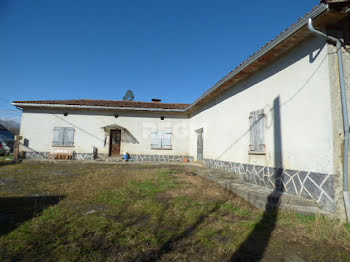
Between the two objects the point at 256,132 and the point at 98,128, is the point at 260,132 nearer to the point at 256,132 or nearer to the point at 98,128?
the point at 256,132

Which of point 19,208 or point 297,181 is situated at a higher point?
point 297,181

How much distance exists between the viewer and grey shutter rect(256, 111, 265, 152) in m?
5.28

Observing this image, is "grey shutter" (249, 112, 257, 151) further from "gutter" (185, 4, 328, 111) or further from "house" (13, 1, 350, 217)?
"gutter" (185, 4, 328, 111)

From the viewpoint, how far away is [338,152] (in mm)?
3316

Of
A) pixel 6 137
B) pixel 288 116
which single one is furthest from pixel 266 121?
pixel 6 137

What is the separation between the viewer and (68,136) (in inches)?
462

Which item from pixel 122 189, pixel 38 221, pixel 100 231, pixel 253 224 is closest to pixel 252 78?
pixel 253 224

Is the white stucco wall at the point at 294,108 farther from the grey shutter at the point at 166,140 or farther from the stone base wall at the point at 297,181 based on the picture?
the grey shutter at the point at 166,140

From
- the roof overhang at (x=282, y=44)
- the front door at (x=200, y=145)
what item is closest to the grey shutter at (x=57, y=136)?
the front door at (x=200, y=145)

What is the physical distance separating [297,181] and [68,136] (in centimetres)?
1208

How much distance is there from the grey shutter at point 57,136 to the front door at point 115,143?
2952 mm

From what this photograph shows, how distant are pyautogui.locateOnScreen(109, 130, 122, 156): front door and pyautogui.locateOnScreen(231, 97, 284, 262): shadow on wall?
33.3 feet

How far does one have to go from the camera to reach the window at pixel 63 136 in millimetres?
11648

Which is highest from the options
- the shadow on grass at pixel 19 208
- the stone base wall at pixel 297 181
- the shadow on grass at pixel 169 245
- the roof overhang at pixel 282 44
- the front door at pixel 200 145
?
the roof overhang at pixel 282 44
